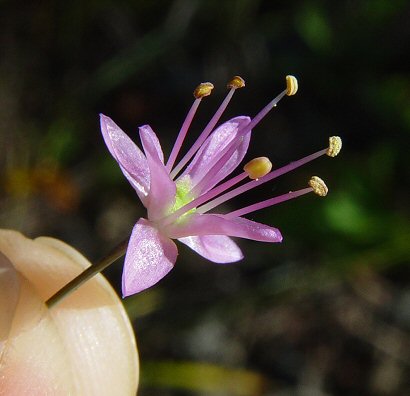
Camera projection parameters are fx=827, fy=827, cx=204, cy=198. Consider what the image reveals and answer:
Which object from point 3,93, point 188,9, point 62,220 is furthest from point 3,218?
point 188,9

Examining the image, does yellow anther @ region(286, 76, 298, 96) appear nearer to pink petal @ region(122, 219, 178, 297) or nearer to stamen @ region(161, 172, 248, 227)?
stamen @ region(161, 172, 248, 227)

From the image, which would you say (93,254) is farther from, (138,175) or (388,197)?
(138,175)

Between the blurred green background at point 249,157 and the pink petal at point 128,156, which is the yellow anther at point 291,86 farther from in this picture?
the blurred green background at point 249,157

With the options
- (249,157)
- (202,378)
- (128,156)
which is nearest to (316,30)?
(249,157)

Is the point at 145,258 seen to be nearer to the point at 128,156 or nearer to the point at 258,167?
the point at 128,156

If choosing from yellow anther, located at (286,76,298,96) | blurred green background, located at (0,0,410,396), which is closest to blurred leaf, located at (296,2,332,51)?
blurred green background, located at (0,0,410,396)

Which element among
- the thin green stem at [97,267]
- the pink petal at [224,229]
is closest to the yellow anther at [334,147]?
the pink petal at [224,229]
